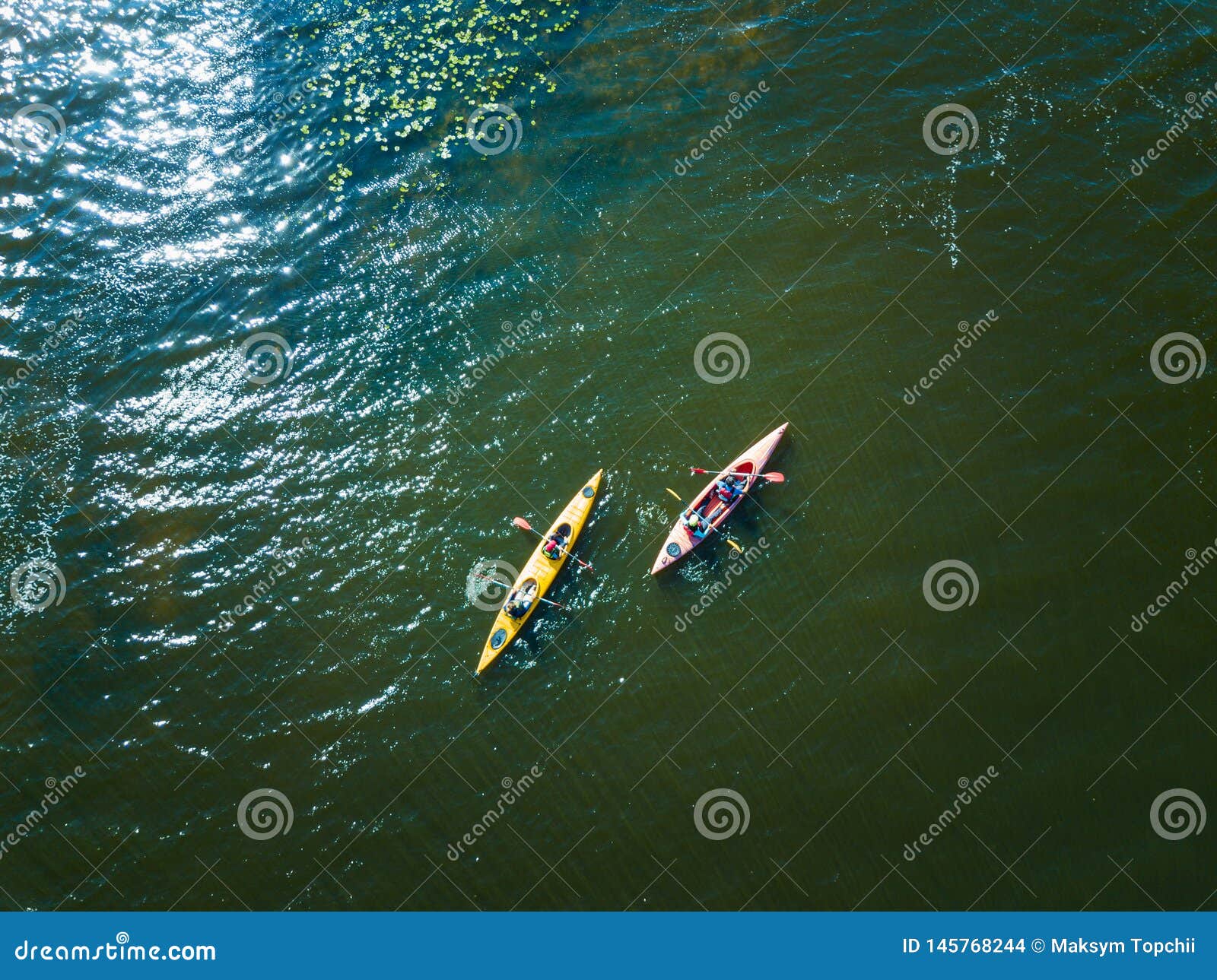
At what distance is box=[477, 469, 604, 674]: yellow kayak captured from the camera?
20703 millimetres

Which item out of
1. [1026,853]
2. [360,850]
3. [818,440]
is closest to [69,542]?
[360,850]

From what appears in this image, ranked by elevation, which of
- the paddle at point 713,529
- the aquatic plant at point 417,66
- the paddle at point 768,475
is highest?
the aquatic plant at point 417,66

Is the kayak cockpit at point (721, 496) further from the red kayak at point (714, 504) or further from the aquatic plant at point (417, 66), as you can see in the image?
the aquatic plant at point (417, 66)

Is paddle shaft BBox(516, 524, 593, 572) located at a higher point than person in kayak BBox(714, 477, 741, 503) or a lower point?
lower

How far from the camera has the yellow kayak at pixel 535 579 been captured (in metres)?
20.7

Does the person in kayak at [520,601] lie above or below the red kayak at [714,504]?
below

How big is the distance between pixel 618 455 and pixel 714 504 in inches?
101

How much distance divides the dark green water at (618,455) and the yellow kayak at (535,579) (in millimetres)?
399

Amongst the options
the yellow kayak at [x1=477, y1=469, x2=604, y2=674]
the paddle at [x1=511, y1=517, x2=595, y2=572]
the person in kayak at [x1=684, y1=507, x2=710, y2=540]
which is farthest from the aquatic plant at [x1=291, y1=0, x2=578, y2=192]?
the person in kayak at [x1=684, y1=507, x2=710, y2=540]

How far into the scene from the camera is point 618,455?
21.8 meters

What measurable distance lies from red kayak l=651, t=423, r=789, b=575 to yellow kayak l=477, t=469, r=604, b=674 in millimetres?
2029

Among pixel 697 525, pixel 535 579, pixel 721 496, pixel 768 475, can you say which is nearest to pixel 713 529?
pixel 697 525

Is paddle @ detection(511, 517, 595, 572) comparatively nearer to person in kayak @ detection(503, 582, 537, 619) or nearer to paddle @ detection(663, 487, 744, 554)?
person in kayak @ detection(503, 582, 537, 619)

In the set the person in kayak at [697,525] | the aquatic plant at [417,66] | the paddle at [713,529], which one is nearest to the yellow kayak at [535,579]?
the paddle at [713,529]
